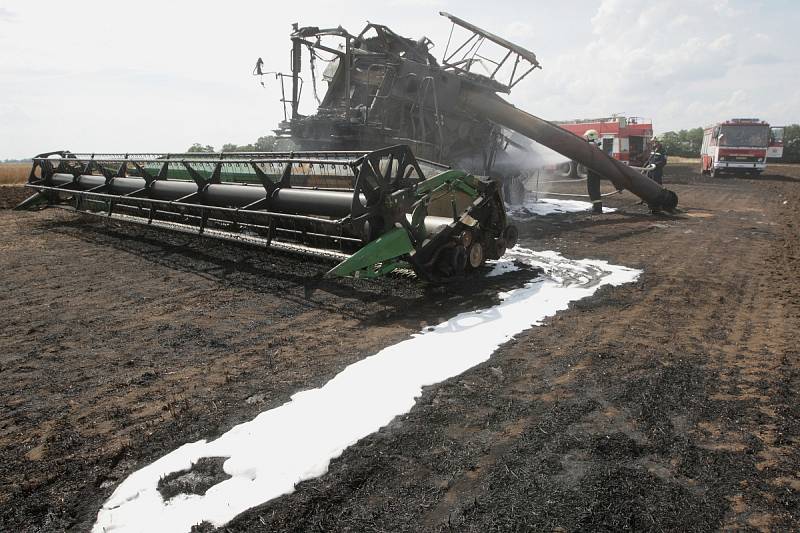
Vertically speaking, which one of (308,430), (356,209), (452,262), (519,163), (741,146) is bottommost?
(308,430)

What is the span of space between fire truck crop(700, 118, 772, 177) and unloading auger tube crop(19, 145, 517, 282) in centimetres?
2432

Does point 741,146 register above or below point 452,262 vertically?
above

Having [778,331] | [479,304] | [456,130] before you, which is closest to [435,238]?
[479,304]

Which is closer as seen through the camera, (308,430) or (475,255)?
(308,430)

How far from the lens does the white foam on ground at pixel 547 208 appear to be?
40.8 feet

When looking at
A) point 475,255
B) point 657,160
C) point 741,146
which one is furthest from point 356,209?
point 741,146

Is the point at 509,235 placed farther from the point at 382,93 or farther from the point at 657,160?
the point at 657,160

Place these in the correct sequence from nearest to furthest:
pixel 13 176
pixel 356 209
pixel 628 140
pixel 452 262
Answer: pixel 356 209 → pixel 452 262 → pixel 13 176 → pixel 628 140

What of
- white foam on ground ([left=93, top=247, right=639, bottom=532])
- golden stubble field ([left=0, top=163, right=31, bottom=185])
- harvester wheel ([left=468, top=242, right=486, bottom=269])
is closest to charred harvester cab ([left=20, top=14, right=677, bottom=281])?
harvester wheel ([left=468, top=242, right=486, bottom=269])

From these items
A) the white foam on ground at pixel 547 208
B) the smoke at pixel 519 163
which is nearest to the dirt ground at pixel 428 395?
the white foam on ground at pixel 547 208

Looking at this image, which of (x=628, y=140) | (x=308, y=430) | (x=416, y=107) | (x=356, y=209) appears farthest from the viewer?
(x=628, y=140)

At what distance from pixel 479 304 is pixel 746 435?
275 cm

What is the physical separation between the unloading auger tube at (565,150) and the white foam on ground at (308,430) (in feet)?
25.4

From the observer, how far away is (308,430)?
117 inches
